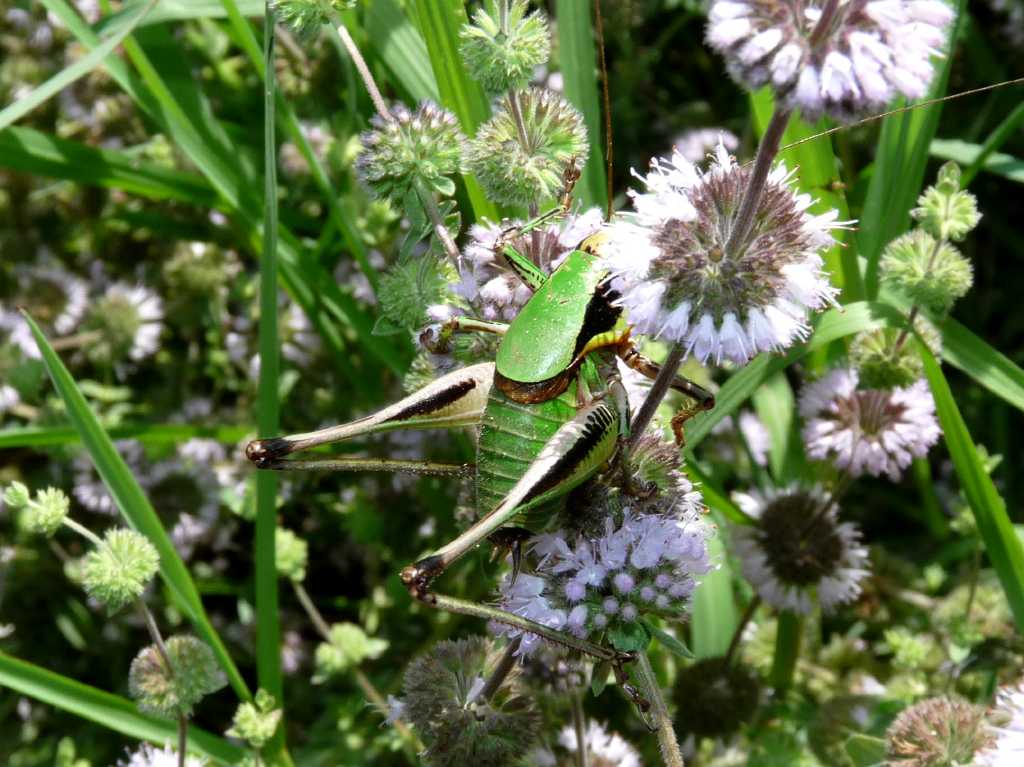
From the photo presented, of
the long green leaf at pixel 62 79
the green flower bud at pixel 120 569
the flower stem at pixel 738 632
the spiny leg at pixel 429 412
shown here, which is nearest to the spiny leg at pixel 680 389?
the spiny leg at pixel 429 412

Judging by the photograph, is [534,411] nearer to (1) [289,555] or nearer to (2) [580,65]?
(1) [289,555]

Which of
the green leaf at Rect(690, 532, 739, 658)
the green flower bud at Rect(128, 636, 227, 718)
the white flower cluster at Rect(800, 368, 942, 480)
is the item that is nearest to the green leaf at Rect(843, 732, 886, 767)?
the green leaf at Rect(690, 532, 739, 658)

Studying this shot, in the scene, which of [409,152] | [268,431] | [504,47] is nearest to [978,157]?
[504,47]

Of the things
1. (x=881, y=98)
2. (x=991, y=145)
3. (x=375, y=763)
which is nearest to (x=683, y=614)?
(x=881, y=98)

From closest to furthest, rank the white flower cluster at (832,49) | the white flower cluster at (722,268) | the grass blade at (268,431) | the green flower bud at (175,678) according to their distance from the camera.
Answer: the white flower cluster at (832,49), the white flower cluster at (722,268), the green flower bud at (175,678), the grass blade at (268,431)

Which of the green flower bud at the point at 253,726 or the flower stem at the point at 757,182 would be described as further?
the green flower bud at the point at 253,726

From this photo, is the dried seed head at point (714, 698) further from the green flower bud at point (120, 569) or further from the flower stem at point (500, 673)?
the green flower bud at point (120, 569)

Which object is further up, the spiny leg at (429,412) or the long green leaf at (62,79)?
the long green leaf at (62,79)
